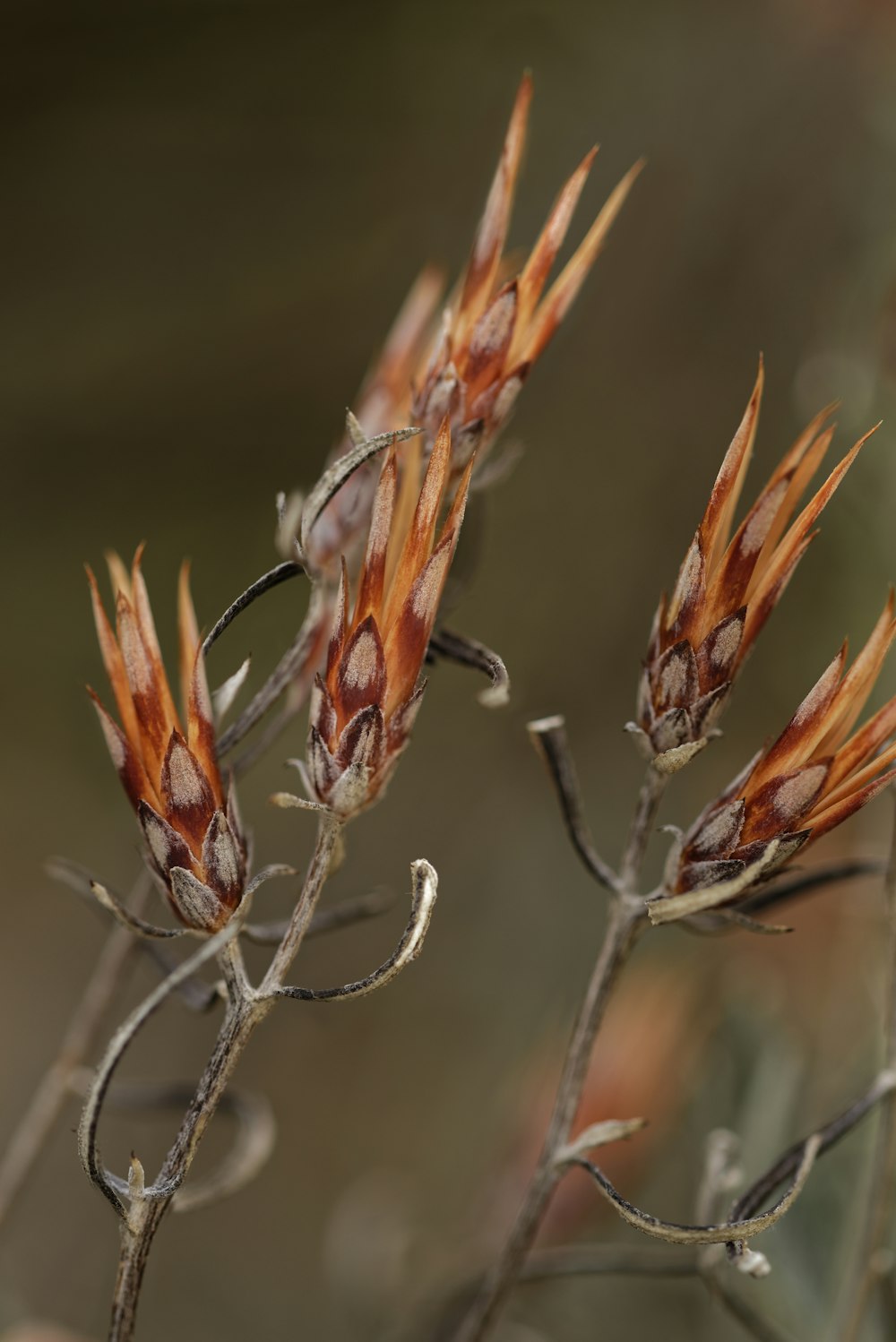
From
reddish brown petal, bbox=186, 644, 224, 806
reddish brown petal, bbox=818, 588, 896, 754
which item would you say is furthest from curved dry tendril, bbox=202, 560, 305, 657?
reddish brown petal, bbox=818, 588, 896, 754

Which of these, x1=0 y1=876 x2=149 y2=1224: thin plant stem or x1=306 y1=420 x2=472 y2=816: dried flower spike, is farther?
x1=0 y1=876 x2=149 y2=1224: thin plant stem

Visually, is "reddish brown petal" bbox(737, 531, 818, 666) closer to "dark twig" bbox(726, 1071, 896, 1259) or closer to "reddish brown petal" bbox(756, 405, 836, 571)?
"reddish brown petal" bbox(756, 405, 836, 571)

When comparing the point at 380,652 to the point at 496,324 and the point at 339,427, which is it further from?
the point at 339,427

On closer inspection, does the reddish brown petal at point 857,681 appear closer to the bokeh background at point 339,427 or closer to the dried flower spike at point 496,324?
the dried flower spike at point 496,324

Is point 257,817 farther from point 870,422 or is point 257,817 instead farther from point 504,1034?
point 870,422

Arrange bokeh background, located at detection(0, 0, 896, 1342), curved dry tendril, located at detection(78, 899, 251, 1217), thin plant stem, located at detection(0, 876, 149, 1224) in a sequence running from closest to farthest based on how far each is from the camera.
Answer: curved dry tendril, located at detection(78, 899, 251, 1217) < thin plant stem, located at detection(0, 876, 149, 1224) < bokeh background, located at detection(0, 0, 896, 1342)

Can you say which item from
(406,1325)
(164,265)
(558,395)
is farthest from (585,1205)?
(164,265)
